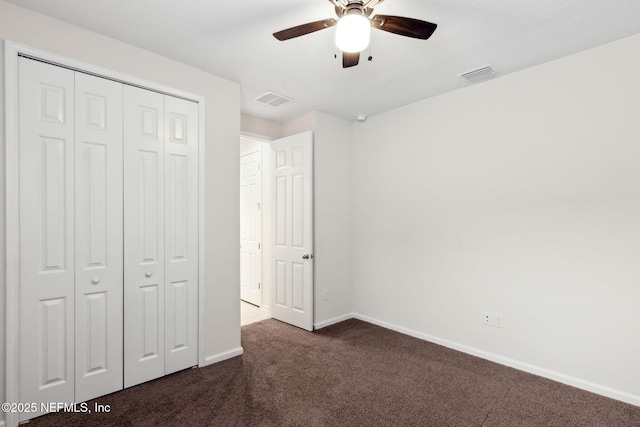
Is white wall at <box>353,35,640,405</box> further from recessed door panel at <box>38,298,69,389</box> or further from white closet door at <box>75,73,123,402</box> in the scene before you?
recessed door panel at <box>38,298,69,389</box>

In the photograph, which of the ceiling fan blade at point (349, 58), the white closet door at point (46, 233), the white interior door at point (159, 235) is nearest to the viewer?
the ceiling fan blade at point (349, 58)

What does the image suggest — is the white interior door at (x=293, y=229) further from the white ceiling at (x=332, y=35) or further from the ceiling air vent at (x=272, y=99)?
the white ceiling at (x=332, y=35)

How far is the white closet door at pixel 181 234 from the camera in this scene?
265cm

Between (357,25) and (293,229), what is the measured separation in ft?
8.82

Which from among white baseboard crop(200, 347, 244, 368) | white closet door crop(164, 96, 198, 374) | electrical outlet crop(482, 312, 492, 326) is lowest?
white baseboard crop(200, 347, 244, 368)

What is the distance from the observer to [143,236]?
2.52m

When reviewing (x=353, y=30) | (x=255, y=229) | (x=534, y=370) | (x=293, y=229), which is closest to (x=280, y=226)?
(x=293, y=229)

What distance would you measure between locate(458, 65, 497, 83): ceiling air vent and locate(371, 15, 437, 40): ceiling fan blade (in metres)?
1.34

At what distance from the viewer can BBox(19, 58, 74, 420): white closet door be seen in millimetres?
2029

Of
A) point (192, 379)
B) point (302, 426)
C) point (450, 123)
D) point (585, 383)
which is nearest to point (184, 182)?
point (192, 379)

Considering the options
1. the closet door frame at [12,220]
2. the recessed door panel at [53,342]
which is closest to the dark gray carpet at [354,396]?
the recessed door panel at [53,342]

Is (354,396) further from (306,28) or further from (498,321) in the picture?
(306,28)

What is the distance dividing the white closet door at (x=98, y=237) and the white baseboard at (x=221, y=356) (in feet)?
2.21

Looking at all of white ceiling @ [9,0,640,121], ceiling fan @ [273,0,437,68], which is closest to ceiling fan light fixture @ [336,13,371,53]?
ceiling fan @ [273,0,437,68]
